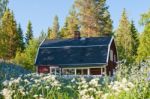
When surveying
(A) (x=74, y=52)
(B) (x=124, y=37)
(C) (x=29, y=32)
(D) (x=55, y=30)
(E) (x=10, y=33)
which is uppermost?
(D) (x=55, y=30)

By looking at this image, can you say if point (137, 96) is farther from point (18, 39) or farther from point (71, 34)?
point (71, 34)

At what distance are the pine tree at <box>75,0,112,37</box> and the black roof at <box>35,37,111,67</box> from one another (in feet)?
79.5

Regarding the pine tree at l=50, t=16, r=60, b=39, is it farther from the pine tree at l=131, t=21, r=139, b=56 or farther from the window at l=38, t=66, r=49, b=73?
the window at l=38, t=66, r=49, b=73

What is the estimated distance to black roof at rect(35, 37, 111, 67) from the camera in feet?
166

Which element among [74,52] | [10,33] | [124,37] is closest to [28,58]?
[10,33]

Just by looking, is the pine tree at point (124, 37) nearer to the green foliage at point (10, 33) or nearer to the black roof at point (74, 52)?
the green foliage at point (10, 33)

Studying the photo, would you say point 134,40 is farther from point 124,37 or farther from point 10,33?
point 10,33

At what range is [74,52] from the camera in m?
52.2

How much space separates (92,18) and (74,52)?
27.7m

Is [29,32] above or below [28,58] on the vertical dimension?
above

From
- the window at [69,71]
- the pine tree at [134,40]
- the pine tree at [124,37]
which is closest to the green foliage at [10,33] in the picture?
the pine tree at [124,37]

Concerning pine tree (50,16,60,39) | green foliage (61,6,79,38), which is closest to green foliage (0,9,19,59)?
green foliage (61,6,79,38)

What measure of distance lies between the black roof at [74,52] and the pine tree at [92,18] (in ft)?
79.5

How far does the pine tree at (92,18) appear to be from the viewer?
258 ft
